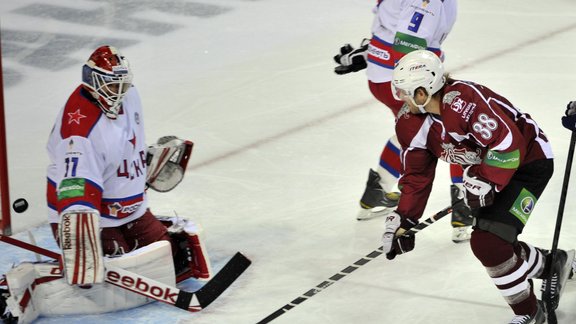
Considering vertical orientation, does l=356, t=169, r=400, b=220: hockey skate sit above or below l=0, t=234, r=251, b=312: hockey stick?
above

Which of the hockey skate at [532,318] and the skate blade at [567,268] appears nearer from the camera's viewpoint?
the hockey skate at [532,318]

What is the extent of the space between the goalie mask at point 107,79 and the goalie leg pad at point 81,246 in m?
0.37

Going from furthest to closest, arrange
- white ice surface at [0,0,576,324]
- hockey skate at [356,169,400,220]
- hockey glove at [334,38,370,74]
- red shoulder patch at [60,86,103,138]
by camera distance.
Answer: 1. hockey glove at [334,38,370,74]
2. hockey skate at [356,169,400,220]
3. white ice surface at [0,0,576,324]
4. red shoulder patch at [60,86,103,138]

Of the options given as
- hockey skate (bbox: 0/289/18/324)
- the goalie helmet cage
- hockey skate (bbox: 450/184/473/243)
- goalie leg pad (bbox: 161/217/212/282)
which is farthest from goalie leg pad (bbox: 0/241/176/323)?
hockey skate (bbox: 450/184/473/243)

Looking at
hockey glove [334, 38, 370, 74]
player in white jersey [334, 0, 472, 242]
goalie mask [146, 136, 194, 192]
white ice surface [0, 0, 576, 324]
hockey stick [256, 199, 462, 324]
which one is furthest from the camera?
hockey glove [334, 38, 370, 74]

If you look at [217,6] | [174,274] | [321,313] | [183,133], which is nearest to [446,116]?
[321,313]

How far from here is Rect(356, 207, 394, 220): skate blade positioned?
4672mm

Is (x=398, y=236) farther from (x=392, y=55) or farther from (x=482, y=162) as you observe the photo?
(x=392, y=55)

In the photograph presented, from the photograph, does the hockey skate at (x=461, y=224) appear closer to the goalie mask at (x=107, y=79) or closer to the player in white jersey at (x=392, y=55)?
the player in white jersey at (x=392, y=55)

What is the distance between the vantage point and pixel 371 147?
531 centimetres

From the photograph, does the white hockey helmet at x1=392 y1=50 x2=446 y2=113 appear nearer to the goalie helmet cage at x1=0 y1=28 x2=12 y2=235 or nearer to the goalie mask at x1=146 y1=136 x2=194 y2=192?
the goalie mask at x1=146 y1=136 x2=194 y2=192

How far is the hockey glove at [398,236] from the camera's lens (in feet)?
12.5

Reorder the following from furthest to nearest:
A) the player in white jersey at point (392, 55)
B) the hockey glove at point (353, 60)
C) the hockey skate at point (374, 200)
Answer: the hockey glove at point (353, 60), the hockey skate at point (374, 200), the player in white jersey at point (392, 55)

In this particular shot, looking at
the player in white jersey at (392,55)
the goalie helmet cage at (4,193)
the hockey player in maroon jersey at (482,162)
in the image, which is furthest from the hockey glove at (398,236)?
the goalie helmet cage at (4,193)
